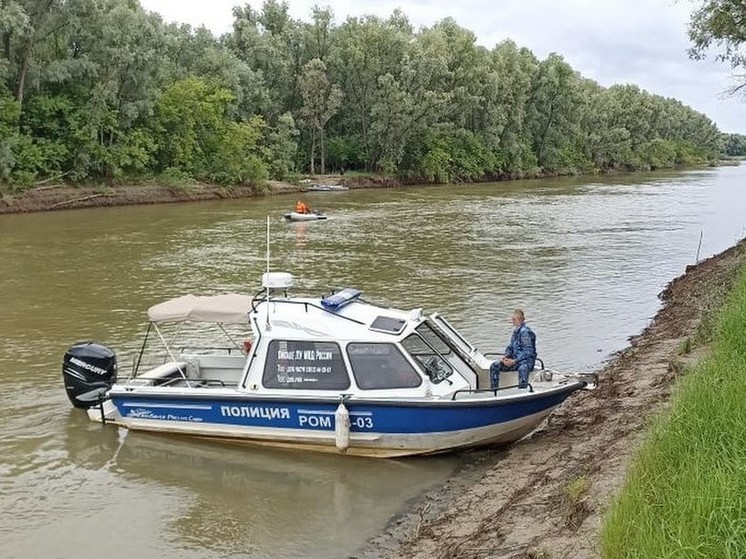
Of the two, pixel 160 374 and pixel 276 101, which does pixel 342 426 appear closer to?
pixel 160 374

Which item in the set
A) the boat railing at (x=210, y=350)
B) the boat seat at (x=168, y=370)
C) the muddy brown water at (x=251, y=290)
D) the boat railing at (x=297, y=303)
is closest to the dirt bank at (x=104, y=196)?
the muddy brown water at (x=251, y=290)

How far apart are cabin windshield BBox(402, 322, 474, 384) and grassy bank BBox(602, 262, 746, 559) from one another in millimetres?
3864

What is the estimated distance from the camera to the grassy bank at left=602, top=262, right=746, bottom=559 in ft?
15.9

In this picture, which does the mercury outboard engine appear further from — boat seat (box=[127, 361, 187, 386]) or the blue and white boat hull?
the blue and white boat hull

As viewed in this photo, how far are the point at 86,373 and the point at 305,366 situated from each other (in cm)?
378

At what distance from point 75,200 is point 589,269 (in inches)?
1401

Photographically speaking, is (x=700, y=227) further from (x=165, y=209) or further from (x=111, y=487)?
(x=111, y=487)

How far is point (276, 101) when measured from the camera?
7906 centimetres

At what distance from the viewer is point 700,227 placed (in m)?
41.5

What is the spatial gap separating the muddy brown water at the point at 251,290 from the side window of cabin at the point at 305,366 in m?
1.06

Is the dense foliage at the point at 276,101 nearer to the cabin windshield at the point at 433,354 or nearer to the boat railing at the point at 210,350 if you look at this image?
the boat railing at the point at 210,350

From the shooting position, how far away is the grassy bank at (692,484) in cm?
483

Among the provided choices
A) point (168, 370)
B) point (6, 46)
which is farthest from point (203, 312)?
point (6, 46)

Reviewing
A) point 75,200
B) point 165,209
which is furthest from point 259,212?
point 75,200
